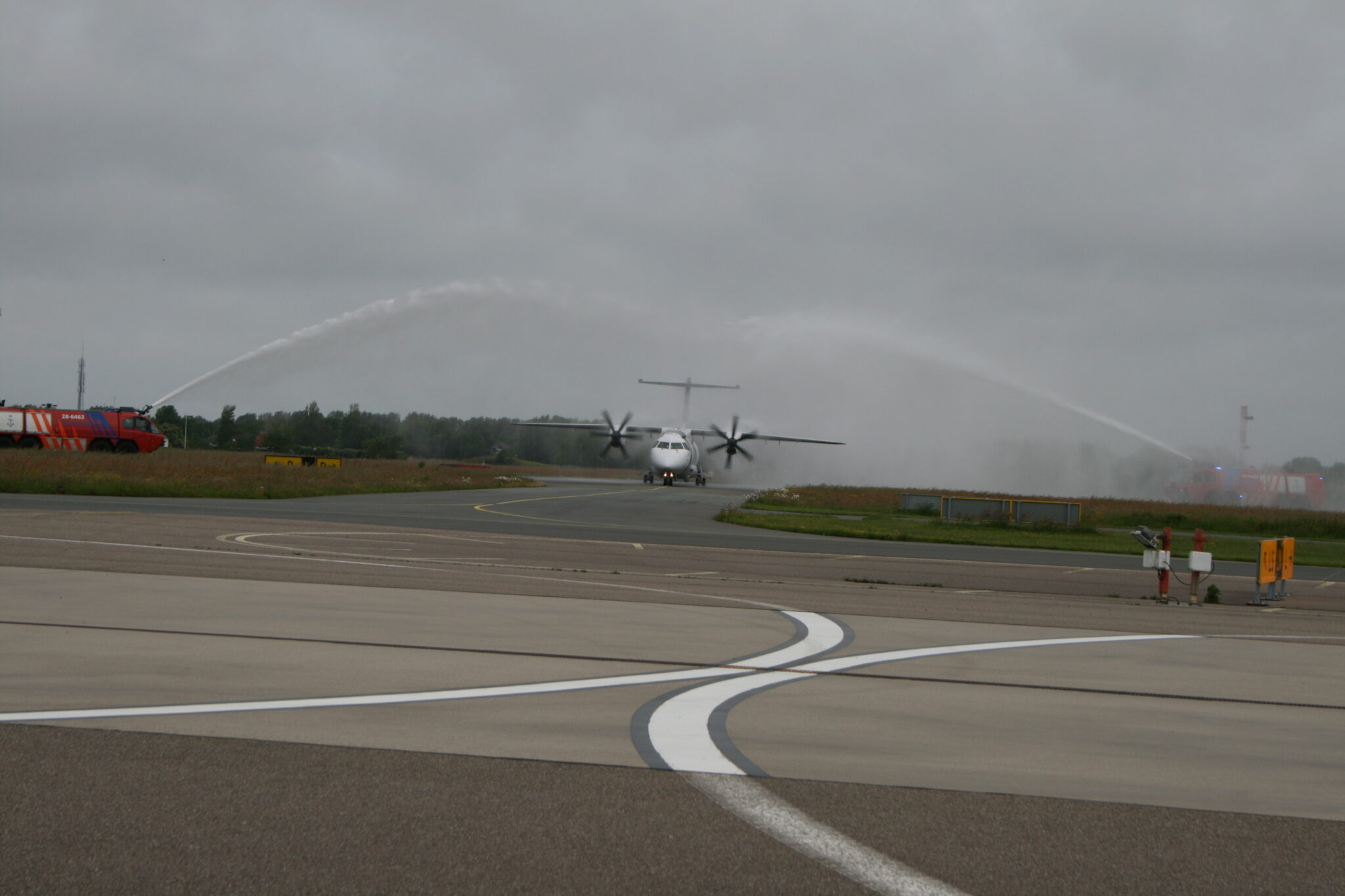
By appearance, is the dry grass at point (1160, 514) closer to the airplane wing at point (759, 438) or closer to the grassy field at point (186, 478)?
the airplane wing at point (759, 438)

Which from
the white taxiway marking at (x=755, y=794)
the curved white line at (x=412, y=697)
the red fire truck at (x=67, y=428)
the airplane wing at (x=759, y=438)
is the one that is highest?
the airplane wing at (x=759, y=438)

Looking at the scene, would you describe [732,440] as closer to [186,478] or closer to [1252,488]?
[1252,488]

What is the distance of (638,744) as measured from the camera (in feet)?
17.9

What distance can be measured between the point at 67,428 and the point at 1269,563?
5912 cm

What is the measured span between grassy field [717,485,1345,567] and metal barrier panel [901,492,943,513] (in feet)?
1.98

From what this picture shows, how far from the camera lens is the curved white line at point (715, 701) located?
5176mm

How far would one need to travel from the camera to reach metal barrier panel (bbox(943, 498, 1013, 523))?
128 ft

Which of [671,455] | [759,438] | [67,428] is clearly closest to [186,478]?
[67,428]

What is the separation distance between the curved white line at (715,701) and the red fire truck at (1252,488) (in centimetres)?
6478

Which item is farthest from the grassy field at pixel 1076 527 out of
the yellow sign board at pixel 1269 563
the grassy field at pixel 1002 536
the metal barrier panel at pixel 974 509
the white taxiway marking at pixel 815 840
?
the white taxiway marking at pixel 815 840

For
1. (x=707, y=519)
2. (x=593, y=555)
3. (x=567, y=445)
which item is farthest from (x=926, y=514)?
(x=567, y=445)

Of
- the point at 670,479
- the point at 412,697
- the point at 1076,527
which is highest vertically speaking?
the point at 670,479

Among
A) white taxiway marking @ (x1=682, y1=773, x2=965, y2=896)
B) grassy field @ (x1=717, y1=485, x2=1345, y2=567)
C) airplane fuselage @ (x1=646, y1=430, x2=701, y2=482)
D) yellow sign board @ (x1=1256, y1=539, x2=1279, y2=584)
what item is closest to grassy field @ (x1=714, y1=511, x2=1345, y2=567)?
grassy field @ (x1=717, y1=485, x2=1345, y2=567)

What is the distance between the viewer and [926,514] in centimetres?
4272
